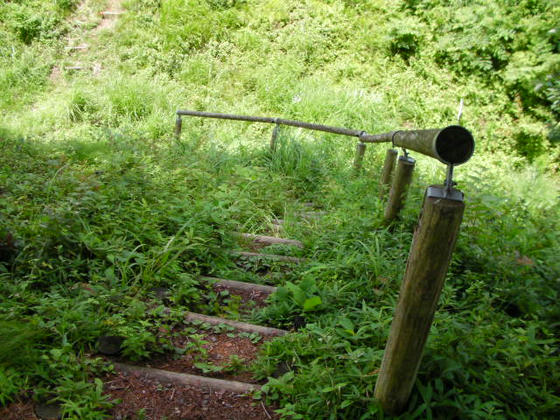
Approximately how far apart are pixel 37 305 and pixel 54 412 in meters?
0.78

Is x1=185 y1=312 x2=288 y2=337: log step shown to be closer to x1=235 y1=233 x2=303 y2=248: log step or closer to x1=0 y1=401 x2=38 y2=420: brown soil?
x1=0 y1=401 x2=38 y2=420: brown soil

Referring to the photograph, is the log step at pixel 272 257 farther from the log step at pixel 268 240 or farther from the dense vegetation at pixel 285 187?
the log step at pixel 268 240

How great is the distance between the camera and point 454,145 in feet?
5.13

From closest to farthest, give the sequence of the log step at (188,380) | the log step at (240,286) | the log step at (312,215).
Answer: the log step at (188,380) < the log step at (240,286) < the log step at (312,215)

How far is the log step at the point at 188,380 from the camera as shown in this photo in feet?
7.34

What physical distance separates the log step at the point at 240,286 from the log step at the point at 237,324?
41 centimetres

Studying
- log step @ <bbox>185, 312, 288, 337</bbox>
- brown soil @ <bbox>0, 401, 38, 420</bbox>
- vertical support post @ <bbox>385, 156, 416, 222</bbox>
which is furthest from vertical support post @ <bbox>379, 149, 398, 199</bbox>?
brown soil @ <bbox>0, 401, 38, 420</bbox>

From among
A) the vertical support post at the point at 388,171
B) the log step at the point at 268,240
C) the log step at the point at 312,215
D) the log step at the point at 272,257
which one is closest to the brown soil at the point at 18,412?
the log step at the point at 272,257

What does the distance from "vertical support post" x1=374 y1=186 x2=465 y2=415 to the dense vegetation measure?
15 cm

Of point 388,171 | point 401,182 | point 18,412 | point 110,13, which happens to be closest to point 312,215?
point 388,171

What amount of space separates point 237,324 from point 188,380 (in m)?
0.59

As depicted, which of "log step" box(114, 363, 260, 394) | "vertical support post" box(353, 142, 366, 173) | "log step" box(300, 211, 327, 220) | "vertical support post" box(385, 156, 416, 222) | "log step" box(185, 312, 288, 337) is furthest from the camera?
"vertical support post" box(353, 142, 366, 173)

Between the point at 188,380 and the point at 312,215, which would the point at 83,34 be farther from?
the point at 188,380

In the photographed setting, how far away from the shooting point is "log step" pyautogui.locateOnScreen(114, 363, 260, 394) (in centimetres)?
224
